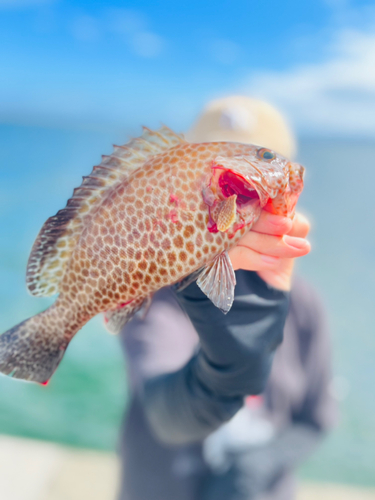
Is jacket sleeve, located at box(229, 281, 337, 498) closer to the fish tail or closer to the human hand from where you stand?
the human hand

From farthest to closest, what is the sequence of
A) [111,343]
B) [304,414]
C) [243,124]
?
[111,343] < [304,414] < [243,124]

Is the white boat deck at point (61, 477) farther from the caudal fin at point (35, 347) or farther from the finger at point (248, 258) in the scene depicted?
the finger at point (248, 258)

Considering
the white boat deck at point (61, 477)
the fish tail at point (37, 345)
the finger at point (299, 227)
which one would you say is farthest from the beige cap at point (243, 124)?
the white boat deck at point (61, 477)

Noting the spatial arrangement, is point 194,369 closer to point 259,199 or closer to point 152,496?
point 259,199

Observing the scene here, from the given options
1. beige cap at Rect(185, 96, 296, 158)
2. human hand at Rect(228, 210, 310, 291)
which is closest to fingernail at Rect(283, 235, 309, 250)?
human hand at Rect(228, 210, 310, 291)

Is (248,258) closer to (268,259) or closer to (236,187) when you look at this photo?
(268,259)

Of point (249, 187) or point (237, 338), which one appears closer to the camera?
point (249, 187)

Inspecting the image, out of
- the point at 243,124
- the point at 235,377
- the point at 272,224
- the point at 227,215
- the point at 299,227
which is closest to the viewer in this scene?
the point at 227,215

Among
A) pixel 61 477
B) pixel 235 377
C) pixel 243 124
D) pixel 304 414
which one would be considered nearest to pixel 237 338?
pixel 235 377
